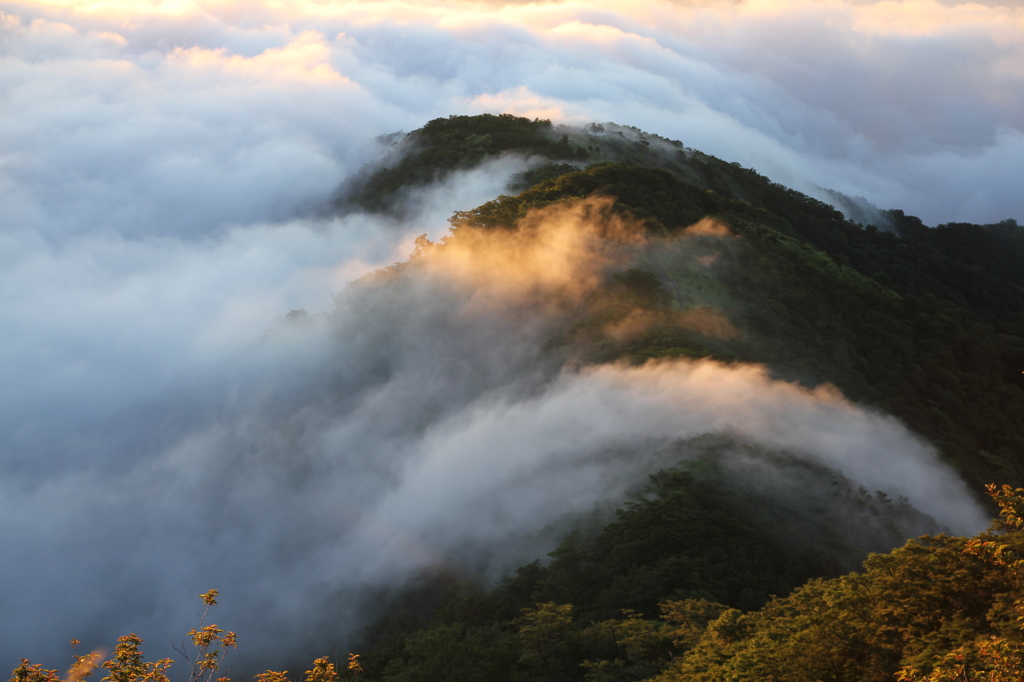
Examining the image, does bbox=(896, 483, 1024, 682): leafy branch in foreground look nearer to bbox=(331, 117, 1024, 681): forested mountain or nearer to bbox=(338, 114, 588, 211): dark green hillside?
bbox=(331, 117, 1024, 681): forested mountain

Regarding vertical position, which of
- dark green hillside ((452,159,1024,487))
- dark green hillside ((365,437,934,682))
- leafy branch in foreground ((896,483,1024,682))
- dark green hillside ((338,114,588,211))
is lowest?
leafy branch in foreground ((896,483,1024,682))

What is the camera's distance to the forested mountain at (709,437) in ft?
80.6

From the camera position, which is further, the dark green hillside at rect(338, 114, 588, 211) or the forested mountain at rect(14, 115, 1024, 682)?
the dark green hillside at rect(338, 114, 588, 211)

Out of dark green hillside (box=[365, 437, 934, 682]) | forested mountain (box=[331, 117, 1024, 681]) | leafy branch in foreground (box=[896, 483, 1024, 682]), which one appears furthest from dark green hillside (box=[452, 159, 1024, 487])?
leafy branch in foreground (box=[896, 483, 1024, 682])

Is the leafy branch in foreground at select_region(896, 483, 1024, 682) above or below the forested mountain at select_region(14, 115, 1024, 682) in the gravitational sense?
below

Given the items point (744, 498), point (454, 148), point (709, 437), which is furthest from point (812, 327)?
point (454, 148)

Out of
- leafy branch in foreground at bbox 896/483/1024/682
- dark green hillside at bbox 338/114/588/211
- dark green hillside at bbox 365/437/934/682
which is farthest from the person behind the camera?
dark green hillside at bbox 338/114/588/211

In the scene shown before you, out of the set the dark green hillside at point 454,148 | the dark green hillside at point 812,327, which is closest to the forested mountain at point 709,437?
the dark green hillside at point 812,327

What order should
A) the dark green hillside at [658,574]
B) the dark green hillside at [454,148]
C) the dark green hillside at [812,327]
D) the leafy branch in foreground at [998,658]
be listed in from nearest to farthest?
the leafy branch in foreground at [998,658]
the dark green hillside at [658,574]
the dark green hillside at [812,327]
the dark green hillside at [454,148]

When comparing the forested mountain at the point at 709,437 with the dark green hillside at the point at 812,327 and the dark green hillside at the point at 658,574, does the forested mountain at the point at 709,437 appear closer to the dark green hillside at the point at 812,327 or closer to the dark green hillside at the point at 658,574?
the dark green hillside at the point at 658,574

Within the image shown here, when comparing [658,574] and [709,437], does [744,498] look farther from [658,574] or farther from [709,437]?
[658,574]

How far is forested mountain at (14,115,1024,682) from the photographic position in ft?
80.6

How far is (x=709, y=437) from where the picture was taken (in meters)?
52.4

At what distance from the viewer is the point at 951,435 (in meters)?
65.4
